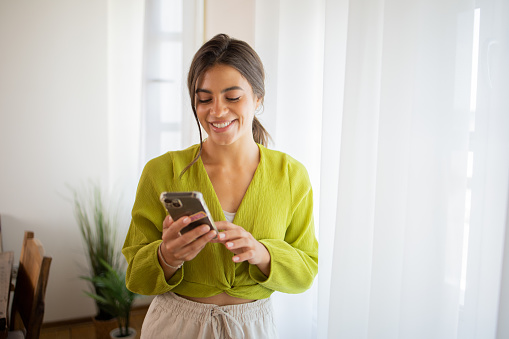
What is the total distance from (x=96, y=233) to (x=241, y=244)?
221 cm

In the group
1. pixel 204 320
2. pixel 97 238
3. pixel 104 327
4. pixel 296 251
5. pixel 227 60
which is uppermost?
pixel 227 60

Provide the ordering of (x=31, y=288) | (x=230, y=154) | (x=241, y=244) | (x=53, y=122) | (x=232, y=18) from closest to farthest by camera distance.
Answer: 1. (x=241, y=244)
2. (x=230, y=154)
3. (x=31, y=288)
4. (x=232, y=18)
5. (x=53, y=122)

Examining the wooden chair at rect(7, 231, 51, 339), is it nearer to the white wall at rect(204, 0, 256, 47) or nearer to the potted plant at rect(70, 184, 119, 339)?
the potted plant at rect(70, 184, 119, 339)

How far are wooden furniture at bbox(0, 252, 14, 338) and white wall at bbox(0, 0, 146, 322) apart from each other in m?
0.81

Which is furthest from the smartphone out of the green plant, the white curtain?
the green plant

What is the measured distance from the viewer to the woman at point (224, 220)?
1098 millimetres

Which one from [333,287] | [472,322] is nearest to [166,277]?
[333,287]

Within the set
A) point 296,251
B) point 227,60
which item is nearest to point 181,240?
point 296,251

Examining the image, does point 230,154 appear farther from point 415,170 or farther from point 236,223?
point 415,170

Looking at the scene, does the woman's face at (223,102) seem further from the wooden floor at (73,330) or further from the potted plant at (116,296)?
the wooden floor at (73,330)

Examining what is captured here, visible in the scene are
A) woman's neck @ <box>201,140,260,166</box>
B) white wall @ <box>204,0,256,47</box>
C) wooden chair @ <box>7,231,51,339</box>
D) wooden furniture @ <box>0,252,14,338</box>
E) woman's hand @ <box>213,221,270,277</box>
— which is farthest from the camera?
white wall @ <box>204,0,256,47</box>

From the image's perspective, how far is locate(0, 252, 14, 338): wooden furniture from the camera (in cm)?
146

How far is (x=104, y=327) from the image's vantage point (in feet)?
9.36

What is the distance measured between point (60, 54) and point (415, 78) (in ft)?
8.76
